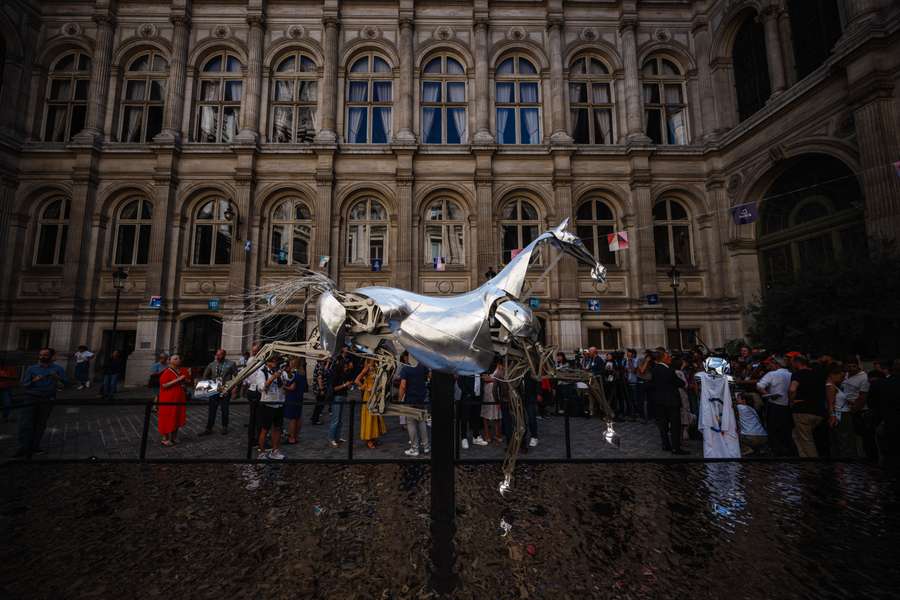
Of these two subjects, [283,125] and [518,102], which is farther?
[518,102]

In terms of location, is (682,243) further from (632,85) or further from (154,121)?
(154,121)

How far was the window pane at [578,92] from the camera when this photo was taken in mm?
20906

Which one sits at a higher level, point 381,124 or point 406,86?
point 406,86

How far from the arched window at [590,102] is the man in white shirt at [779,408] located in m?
16.5

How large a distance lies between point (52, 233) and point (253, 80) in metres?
12.2

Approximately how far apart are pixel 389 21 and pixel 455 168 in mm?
8688

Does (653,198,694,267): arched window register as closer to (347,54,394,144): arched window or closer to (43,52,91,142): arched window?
(347,54,394,144): arched window

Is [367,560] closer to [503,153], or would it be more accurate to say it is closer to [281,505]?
[281,505]

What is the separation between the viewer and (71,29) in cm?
1995

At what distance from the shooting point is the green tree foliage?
972 centimetres

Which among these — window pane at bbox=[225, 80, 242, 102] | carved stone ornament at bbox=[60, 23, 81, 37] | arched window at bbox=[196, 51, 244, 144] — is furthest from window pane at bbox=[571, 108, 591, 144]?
carved stone ornament at bbox=[60, 23, 81, 37]

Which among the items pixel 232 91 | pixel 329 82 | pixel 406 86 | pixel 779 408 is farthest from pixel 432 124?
pixel 779 408

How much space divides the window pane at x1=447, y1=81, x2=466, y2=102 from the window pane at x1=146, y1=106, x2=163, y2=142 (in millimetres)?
14846

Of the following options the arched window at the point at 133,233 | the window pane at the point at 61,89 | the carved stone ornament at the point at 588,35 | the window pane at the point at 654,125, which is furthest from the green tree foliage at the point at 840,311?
the window pane at the point at 61,89
